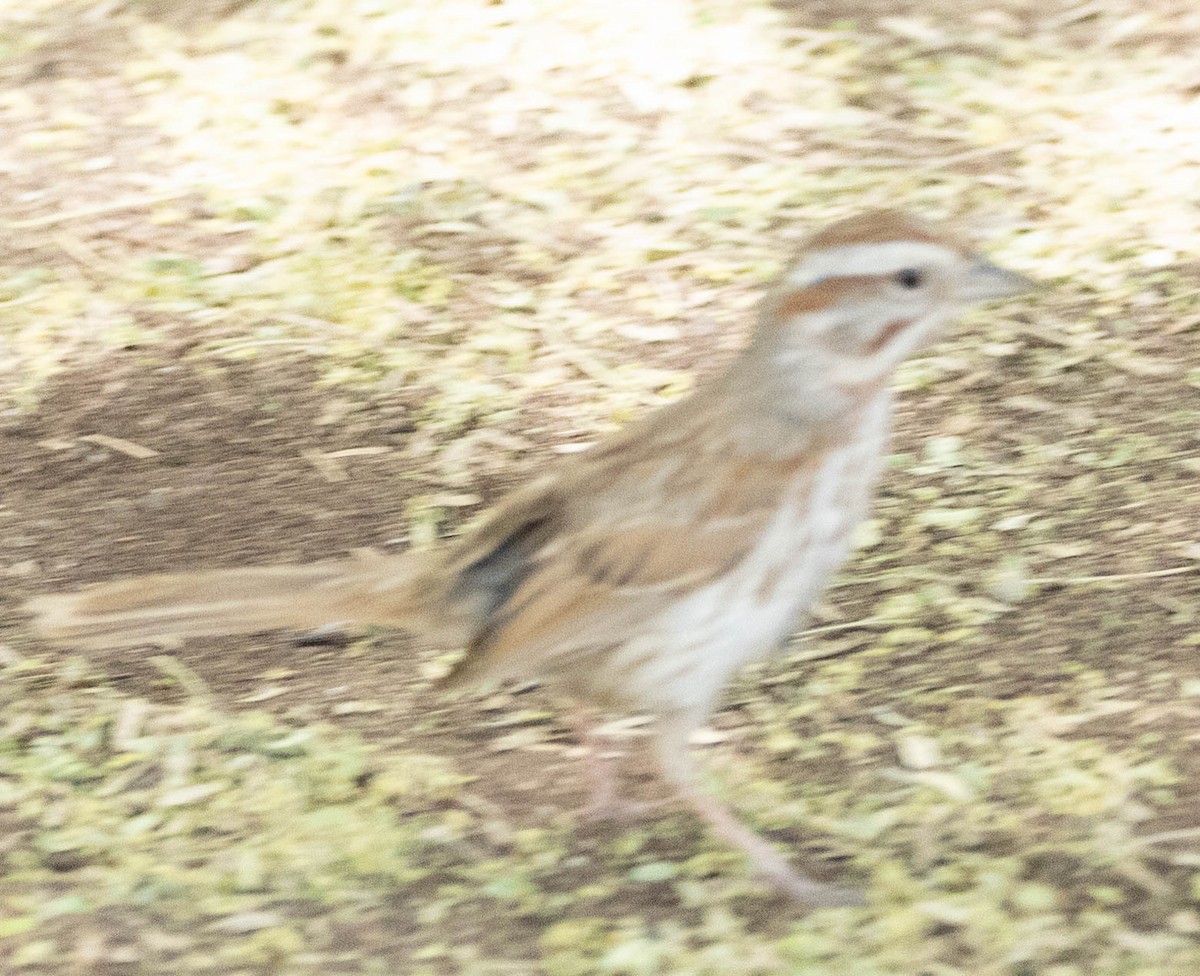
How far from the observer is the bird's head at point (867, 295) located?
3643 millimetres

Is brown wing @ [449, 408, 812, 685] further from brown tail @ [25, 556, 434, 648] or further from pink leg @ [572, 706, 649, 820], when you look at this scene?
pink leg @ [572, 706, 649, 820]

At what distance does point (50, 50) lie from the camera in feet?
25.0

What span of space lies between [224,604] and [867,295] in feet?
5.45

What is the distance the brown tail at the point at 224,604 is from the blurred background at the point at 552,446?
0.48 meters

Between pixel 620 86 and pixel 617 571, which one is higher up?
pixel 620 86

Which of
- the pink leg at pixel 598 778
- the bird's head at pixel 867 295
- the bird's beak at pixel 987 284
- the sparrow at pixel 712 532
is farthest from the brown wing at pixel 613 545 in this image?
the bird's beak at pixel 987 284

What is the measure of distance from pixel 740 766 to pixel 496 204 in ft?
9.93

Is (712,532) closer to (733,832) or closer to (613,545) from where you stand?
(613,545)

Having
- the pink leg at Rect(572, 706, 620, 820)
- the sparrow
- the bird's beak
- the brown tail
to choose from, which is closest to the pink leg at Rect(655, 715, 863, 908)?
the sparrow

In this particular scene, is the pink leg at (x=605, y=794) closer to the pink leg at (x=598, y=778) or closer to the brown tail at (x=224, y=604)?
the pink leg at (x=598, y=778)

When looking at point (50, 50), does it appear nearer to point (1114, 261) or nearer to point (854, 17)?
point (854, 17)

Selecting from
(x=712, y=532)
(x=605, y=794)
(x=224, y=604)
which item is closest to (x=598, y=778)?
(x=605, y=794)

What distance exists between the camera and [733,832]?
12.6 feet

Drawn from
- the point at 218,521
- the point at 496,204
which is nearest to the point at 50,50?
the point at 496,204
